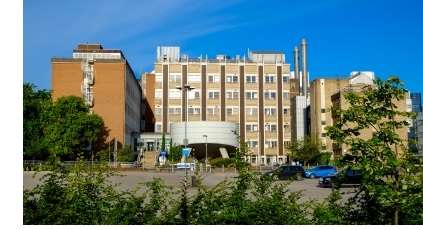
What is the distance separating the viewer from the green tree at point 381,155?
287 inches

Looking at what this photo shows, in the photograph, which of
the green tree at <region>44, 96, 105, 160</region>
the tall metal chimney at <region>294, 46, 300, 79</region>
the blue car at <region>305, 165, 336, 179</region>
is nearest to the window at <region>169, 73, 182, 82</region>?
the green tree at <region>44, 96, 105, 160</region>

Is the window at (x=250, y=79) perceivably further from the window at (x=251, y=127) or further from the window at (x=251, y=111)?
the window at (x=251, y=127)

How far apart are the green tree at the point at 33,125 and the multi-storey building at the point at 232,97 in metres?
27.3

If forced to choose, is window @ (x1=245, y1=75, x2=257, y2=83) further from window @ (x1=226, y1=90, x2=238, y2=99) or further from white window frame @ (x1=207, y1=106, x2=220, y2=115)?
white window frame @ (x1=207, y1=106, x2=220, y2=115)

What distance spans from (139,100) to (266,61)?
25193mm

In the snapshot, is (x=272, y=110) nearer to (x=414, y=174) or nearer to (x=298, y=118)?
(x=298, y=118)

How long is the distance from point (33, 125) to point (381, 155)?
198 ft

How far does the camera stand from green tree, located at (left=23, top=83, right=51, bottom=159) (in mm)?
60250

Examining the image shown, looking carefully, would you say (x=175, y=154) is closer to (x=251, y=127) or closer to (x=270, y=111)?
(x=251, y=127)

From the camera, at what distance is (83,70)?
7019cm

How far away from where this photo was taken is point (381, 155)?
7438 millimetres

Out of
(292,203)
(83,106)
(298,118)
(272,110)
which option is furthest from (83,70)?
(292,203)

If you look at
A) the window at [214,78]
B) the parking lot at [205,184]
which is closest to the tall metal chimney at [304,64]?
the window at [214,78]
